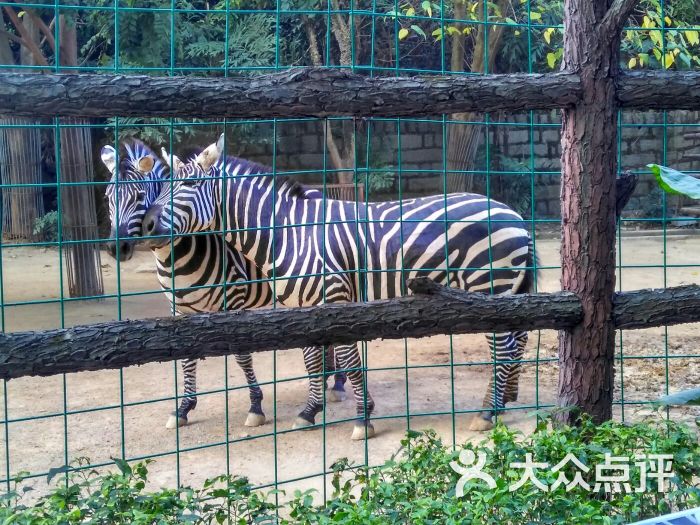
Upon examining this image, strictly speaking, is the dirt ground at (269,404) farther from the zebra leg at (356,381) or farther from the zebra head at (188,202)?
the zebra head at (188,202)

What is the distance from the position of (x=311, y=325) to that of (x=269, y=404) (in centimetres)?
328

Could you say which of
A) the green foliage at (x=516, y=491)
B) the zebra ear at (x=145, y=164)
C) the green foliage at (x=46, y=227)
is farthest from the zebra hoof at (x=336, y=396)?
the green foliage at (x=46, y=227)

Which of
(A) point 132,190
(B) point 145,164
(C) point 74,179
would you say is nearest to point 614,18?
(B) point 145,164

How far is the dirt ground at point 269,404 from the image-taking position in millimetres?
4668

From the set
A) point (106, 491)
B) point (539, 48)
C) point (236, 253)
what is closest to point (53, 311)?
point (236, 253)

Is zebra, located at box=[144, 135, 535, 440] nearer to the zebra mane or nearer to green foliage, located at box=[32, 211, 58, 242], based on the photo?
the zebra mane

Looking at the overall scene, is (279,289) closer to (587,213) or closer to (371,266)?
(371,266)

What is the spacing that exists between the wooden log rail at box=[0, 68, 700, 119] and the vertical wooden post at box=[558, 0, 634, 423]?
76 mm

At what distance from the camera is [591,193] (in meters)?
3.25

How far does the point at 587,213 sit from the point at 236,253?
10.8ft

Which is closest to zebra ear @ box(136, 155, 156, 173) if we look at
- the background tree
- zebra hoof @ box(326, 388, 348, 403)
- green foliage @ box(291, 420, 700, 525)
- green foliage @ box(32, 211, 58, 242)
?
zebra hoof @ box(326, 388, 348, 403)

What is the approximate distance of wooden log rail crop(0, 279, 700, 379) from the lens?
2756 mm

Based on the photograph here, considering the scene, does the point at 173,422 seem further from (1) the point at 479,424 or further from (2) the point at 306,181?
(2) the point at 306,181

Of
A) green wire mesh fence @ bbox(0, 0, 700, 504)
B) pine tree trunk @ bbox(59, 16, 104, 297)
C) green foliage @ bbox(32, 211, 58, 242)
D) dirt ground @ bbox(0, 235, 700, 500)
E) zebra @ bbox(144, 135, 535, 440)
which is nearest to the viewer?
→ green wire mesh fence @ bbox(0, 0, 700, 504)
